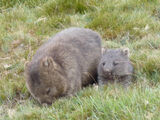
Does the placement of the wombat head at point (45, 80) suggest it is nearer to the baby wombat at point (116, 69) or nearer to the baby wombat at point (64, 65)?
the baby wombat at point (64, 65)

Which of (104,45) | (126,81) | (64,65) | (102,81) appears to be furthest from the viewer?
(104,45)

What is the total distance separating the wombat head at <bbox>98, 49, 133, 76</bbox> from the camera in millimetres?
5030

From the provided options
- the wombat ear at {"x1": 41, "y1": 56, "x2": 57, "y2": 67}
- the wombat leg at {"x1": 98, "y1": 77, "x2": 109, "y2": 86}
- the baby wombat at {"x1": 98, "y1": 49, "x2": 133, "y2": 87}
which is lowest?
the wombat leg at {"x1": 98, "y1": 77, "x2": 109, "y2": 86}

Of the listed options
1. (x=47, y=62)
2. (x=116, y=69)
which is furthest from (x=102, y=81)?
(x=47, y=62)

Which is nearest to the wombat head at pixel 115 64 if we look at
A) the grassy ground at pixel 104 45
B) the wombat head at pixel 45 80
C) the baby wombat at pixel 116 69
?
the baby wombat at pixel 116 69

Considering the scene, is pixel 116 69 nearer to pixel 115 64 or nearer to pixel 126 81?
pixel 115 64

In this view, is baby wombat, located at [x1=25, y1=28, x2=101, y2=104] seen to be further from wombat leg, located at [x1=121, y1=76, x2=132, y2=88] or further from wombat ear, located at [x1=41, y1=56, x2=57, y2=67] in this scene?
wombat leg, located at [x1=121, y1=76, x2=132, y2=88]

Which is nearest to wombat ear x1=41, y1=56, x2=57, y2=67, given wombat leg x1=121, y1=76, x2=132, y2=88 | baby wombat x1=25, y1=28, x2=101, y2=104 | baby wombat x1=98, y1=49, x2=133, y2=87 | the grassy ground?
baby wombat x1=25, y1=28, x2=101, y2=104

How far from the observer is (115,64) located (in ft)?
16.9

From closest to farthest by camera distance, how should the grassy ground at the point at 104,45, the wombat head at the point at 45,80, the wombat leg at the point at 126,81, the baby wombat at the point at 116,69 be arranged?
the grassy ground at the point at 104,45 < the wombat head at the point at 45,80 < the wombat leg at the point at 126,81 < the baby wombat at the point at 116,69

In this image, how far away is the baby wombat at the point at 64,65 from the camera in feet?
14.3

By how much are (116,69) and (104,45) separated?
1081 millimetres

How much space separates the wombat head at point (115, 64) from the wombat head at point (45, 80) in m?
0.80

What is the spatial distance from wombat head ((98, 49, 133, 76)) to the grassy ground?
6.4 inches
